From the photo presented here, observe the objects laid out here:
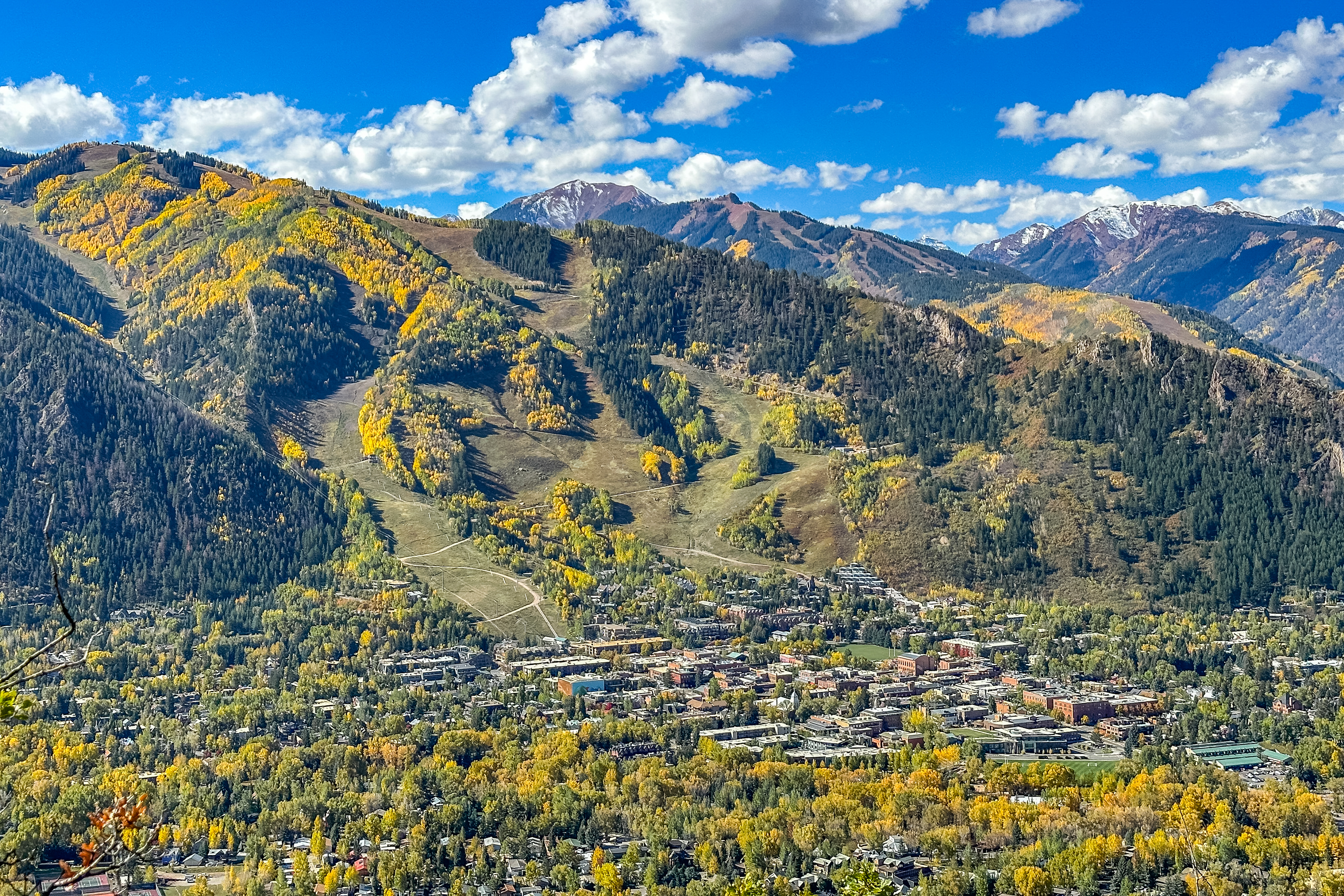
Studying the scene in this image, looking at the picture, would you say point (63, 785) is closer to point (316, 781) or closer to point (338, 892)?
point (316, 781)

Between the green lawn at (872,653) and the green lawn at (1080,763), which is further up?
the green lawn at (872,653)

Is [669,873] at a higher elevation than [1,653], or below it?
below

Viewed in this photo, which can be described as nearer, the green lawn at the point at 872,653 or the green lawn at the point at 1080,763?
the green lawn at the point at 1080,763

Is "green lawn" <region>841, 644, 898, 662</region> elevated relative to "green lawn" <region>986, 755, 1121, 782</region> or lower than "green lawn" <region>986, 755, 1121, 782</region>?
elevated

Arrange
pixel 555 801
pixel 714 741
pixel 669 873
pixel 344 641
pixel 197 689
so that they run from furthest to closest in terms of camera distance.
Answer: pixel 344 641
pixel 197 689
pixel 714 741
pixel 555 801
pixel 669 873

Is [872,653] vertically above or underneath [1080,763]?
above

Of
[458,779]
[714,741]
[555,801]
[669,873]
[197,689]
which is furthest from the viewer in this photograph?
[197,689]

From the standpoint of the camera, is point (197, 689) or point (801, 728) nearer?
point (801, 728)

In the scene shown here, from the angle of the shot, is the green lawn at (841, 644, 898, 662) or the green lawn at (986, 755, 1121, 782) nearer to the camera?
the green lawn at (986, 755, 1121, 782)

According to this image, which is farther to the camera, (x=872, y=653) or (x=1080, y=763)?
(x=872, y=653)

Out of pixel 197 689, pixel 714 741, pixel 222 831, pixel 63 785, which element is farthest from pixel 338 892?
pixel 197 689
